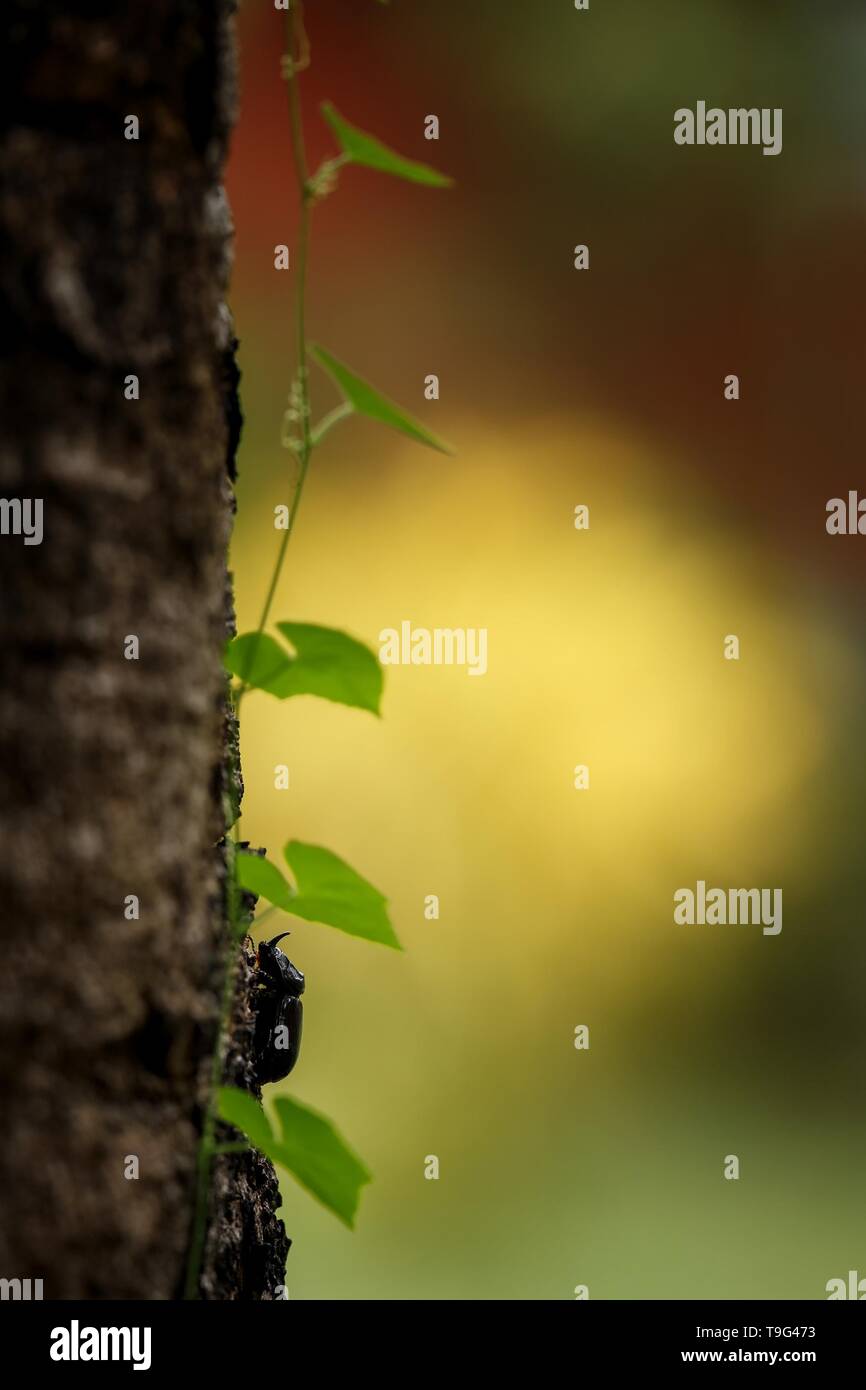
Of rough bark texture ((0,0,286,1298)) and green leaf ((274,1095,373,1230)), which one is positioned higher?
rough bark texture ((0,0,286,1298))

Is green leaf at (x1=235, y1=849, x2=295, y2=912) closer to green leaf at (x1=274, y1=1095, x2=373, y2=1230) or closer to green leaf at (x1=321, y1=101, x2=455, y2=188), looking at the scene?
green leaf at (x1=274, y1=1095, x2=373, y2=1230)

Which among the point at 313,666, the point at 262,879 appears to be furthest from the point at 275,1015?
the point at 313,666

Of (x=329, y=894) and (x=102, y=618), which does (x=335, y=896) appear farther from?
(x=102, y=618)

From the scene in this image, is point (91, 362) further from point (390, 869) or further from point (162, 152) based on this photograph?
point (390, 869)

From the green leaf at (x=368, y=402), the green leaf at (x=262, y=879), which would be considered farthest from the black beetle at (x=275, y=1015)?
the green leaf at (x=368, y=402)

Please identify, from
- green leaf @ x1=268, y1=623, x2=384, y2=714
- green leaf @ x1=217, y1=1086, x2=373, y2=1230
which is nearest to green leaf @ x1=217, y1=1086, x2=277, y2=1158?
green leaf @ x1=217, y1=1086, x2=373, y2=1230

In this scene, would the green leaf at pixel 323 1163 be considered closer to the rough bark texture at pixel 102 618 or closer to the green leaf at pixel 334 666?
the rough bark texture at pixel 102 618

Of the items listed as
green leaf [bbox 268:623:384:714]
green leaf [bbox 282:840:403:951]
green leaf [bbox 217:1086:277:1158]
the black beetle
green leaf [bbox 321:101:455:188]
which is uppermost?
green leaf [bbox 321:101:455:188]
